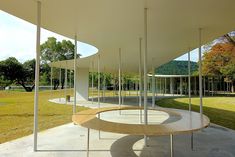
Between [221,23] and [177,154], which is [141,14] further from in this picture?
[177,154]

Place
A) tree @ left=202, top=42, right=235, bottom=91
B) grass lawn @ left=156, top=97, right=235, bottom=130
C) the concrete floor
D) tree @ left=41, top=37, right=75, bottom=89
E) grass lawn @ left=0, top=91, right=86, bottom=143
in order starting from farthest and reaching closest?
tree @ left=41, top=37, right=75, bottom=89 < tree @ left=202, top=42, right=235, bottom=91 < grass lawn @ left=156, top=97, right=235, bottom=130 < grass lawn @ left=0, top=91, right=86, bottom=143 < the concrete floor

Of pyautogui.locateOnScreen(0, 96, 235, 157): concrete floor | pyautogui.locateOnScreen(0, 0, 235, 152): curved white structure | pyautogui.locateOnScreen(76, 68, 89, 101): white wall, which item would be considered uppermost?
pyautogui.locateOnScreen(0, 0, 235, 152): curved white structure

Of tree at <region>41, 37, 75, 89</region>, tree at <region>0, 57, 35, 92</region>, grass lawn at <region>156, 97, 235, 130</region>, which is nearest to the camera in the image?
grass lawn at <region>156, 97, 235, 130</region>

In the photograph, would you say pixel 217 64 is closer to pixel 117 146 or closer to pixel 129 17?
pixel 129 17

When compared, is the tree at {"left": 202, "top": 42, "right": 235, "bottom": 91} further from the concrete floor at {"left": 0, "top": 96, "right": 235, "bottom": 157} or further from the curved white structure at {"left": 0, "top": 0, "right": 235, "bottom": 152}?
the concrete floor at {"left": 0, "top": 96, "right": 235, "bottom": 157}

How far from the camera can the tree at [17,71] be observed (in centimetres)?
3797

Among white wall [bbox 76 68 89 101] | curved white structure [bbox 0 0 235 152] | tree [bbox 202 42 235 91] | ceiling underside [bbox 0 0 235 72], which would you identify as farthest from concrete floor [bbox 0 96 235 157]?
tree [bbox 202 42 235 91]

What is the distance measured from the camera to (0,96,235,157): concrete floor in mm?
4281

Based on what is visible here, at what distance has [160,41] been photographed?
22.9ft

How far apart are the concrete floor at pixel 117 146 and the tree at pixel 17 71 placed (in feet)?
121

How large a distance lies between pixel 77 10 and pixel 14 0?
1143 mm

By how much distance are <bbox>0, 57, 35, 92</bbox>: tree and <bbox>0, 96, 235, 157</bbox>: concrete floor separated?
37025mm

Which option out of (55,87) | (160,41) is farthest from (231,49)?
(55,87)

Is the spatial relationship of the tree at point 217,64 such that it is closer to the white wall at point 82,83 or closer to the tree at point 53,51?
the white wall at point 82,83
